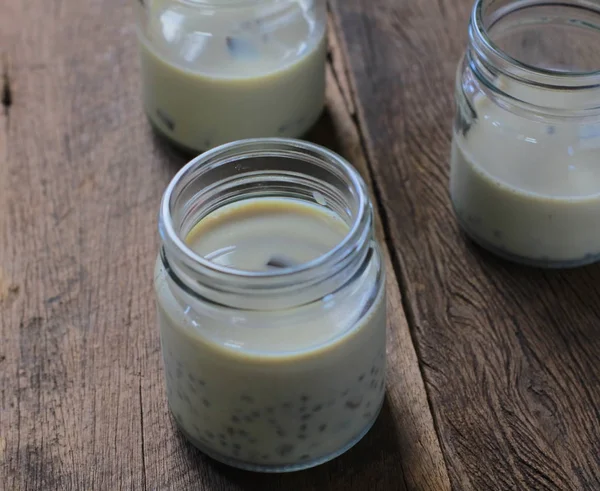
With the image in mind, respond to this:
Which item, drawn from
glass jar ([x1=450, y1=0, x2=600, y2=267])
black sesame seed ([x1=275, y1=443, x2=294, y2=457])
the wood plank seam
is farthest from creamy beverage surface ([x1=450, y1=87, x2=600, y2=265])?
black sesame seed ([x1=275, y1=443, x2=294, y2=457])

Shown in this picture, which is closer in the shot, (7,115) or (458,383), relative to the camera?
(458,383)

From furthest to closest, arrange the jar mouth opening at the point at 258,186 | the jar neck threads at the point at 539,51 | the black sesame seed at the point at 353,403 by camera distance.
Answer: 1. the jar neck threads at the point at 539,51
2. the black sesame seed at the point at 353,403
3. the jar mouth opening at the point at 258,186

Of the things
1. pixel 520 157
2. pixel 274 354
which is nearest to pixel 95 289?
pixel 274 354

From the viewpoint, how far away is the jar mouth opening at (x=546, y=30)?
1104 millimetres

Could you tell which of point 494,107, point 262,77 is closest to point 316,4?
point 262,77

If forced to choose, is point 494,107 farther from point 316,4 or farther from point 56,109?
point 56,109

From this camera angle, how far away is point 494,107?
42.0 inches

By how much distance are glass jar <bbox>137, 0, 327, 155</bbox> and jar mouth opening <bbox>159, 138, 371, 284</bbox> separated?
0.27 meters

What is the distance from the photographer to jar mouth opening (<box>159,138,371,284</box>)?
0.75 m

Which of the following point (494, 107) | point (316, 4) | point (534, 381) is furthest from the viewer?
point (316, 4)

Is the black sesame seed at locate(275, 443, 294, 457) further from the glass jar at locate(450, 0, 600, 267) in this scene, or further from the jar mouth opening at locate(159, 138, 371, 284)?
the glass jar at locate(450, 0, 600, 267)

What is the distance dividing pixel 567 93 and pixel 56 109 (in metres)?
0.66

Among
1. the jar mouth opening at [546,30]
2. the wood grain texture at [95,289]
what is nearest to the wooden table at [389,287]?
the wood grain texture at [95,289]

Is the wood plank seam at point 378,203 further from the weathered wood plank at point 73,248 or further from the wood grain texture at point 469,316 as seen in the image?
the weathered wood plank at point 73,248
